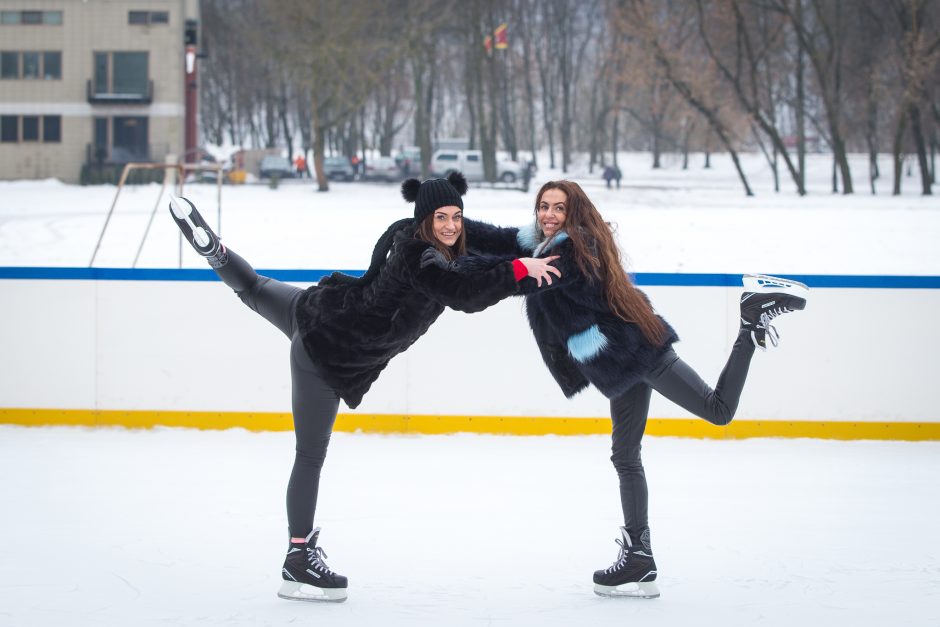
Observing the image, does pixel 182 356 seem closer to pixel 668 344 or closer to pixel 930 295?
pixel 668 344

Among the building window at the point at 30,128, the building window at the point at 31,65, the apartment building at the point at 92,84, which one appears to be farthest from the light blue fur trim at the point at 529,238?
the building window at the point at 30,128

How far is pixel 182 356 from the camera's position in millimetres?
5746

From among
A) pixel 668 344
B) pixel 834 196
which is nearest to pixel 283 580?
pixel 668 344

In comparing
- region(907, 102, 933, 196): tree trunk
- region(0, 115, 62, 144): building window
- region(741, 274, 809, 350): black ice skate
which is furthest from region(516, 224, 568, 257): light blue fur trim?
region(0, 115, 62, 144): building window

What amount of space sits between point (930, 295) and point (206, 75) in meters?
37.2

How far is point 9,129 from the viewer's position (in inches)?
683

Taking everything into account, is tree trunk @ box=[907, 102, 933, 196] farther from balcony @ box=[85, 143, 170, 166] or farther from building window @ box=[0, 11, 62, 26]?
balcony @ box=[85, 143, 170, 166]

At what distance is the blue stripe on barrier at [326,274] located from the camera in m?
5.63

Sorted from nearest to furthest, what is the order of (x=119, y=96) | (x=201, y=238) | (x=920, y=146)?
(x=201, y=238) → (x=920, y=146) → (x=119, y=96)

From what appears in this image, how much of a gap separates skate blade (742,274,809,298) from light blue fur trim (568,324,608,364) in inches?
18.0

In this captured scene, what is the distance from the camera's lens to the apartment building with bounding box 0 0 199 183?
1678cm

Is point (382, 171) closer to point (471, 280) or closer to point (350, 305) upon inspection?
point (350, 305)

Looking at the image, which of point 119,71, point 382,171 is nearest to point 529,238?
point 119,71

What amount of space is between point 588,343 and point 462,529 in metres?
1.26
